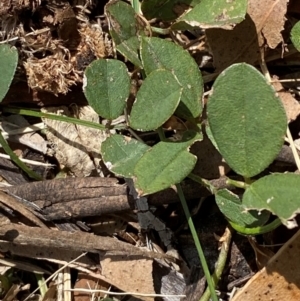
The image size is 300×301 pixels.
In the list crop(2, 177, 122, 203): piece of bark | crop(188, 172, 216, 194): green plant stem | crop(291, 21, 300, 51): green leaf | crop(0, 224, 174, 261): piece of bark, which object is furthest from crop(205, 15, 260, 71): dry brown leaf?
crop(0, 224, 174, 261): piece of bark

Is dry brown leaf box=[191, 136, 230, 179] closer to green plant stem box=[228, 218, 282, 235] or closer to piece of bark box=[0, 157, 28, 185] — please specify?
green plant stem box=[228, 218, 282, 235]

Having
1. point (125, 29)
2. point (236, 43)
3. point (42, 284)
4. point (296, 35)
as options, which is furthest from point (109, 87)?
point (42, 284)

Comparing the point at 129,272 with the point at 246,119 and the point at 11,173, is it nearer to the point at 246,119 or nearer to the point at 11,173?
the point at 11,173

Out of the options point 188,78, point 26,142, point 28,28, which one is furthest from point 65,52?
point 188,78

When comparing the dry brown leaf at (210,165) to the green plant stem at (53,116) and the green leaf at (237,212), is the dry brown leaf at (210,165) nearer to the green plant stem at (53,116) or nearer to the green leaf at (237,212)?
the green leaf at (237,212)

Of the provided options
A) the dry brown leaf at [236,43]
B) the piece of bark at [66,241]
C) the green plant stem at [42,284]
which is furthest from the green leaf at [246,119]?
the green plant stem at [42,284]

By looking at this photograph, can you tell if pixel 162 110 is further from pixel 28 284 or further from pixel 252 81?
pixel 28 284
